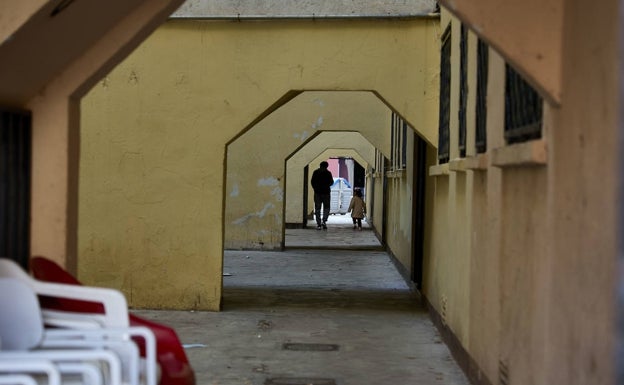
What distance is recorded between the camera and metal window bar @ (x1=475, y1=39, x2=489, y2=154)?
21.4 feet

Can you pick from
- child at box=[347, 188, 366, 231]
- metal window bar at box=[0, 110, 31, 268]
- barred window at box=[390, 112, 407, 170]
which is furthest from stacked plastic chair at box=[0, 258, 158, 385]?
child at box=[347, 188, 366, 231]

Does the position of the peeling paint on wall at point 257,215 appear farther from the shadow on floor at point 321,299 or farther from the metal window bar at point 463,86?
the metal window bar at point 463,86

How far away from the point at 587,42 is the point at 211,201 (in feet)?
22.1

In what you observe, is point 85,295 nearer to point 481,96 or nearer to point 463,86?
point 481,96

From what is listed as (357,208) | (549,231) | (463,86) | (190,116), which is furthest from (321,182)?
(549,231)

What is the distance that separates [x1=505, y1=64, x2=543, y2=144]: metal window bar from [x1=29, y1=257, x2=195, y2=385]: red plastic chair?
2103mm

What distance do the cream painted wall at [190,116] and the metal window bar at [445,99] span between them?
348 millimetres

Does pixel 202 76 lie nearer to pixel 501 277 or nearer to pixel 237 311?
pixel 237 311

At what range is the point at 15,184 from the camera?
5043 mm

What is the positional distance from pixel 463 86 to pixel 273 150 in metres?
9.77

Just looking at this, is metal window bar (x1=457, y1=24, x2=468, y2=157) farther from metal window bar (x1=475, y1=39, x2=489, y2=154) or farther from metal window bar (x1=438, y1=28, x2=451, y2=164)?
metal window bar (x1=438, y1=28, x2=451, y2=164)

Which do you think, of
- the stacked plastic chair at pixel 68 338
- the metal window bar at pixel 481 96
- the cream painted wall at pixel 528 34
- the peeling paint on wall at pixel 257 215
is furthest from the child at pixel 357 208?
the stacked plastic chair at pixel 68 338

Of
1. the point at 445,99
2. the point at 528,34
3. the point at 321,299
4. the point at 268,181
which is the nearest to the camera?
the point at 528,34

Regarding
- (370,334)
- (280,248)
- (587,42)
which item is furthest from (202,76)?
(280,248)
